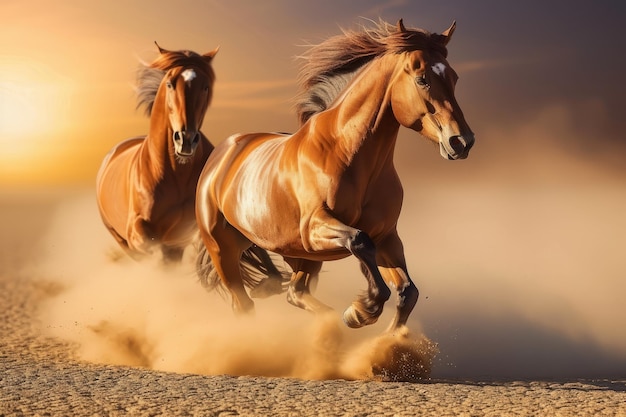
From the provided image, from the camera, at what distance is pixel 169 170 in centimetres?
764

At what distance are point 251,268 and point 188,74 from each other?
165cm

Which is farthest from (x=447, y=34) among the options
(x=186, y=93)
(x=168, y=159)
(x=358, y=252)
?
(x=168, y=159)

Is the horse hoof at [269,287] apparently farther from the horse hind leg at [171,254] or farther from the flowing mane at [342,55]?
the flowing mane at [342,55]

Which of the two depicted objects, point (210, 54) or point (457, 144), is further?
point (210, 54)

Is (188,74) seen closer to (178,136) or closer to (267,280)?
(178,136)

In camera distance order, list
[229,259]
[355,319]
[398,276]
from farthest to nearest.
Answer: [229,259] → [398,276] → [355,319]

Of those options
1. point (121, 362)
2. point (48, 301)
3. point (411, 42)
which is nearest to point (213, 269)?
point (121, 362)

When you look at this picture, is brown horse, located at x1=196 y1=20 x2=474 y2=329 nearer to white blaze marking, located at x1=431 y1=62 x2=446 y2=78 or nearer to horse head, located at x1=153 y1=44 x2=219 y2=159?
white blaze marking, located at x1=431 y1=62 x2=446 y2=78

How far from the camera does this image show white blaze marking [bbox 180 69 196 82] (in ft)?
22.8

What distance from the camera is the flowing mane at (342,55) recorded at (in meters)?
5.26

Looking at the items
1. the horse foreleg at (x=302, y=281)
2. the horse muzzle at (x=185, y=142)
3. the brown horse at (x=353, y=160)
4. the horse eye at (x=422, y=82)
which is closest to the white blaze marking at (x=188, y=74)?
the horse muzzle at (x=185, y=142)

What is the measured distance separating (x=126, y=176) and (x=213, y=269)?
1581 mm

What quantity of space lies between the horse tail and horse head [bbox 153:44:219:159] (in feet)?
3.01

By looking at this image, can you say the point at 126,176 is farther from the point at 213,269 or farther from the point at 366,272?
the point at 366,272
